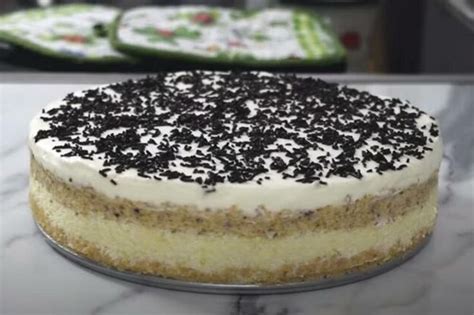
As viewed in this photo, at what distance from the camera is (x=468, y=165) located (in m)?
1.68

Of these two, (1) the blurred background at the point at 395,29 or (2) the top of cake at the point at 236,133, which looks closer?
(2) the top of cake at the point at 236,133

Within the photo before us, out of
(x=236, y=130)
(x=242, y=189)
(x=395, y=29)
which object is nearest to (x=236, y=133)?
(x=236, y=130)

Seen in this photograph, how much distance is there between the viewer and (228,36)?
252 cm

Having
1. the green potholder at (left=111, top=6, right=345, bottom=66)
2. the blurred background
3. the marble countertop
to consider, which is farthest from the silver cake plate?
the blurred background

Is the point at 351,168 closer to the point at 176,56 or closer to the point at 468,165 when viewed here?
the point at 468,165

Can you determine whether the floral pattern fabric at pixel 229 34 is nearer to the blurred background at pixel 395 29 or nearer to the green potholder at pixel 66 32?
the green potholder at pixel 66 32

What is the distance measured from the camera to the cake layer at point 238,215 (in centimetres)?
123

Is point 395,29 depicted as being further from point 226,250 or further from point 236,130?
point 226,250

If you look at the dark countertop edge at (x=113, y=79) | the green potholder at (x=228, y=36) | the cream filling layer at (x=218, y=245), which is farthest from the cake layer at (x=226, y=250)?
the green potholder at (x=228, y=36)

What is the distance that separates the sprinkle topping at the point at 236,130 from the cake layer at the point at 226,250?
0.24ft

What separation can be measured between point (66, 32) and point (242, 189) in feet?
4.78

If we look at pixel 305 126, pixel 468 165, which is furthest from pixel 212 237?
pixel 468 165

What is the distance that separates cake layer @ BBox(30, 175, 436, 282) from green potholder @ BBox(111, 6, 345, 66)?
1019 mm

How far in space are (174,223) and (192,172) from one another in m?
0.07
